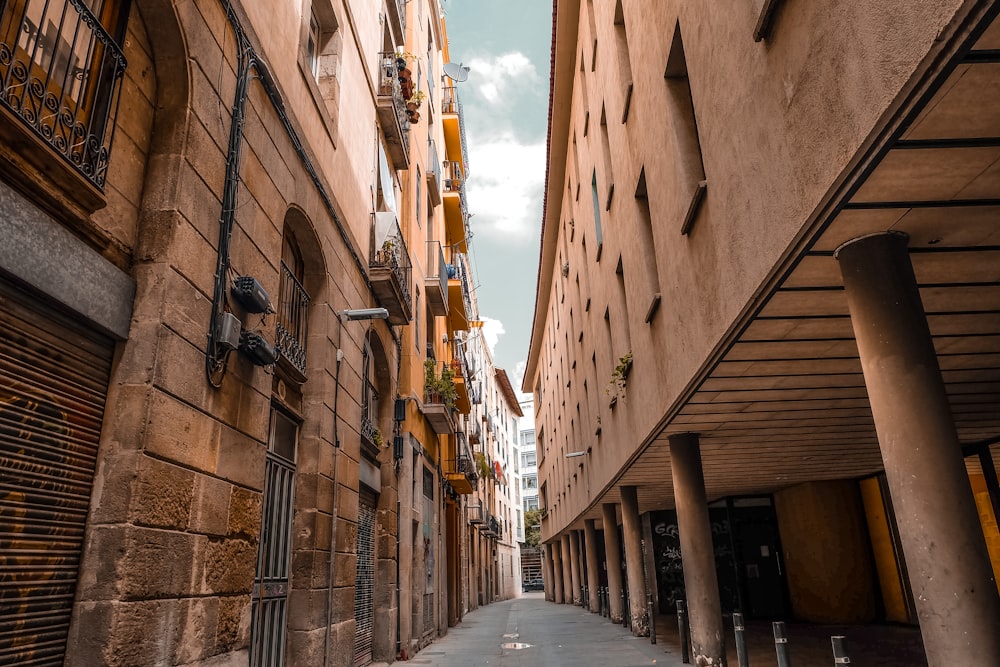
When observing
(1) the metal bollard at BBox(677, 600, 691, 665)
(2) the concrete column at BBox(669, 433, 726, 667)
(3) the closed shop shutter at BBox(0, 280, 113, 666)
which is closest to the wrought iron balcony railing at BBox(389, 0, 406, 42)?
(2) the concrete column at BBox(669, 433, 726, 667)

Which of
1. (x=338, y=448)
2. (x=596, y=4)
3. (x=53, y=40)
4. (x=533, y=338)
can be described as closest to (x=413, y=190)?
(x=596, y=4)

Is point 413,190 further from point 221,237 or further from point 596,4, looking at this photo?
point 221,237

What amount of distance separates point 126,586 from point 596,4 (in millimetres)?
13668

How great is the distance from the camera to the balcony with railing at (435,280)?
65.8 ft

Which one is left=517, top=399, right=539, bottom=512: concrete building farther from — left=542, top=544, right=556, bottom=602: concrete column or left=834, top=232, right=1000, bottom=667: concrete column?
left=834, top=232, right=1000, bottom=667: concrete column

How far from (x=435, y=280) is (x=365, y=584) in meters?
10.0

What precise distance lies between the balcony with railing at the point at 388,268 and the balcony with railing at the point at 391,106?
6.43ft

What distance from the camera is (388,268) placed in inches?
479

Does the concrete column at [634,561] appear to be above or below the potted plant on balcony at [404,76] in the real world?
below

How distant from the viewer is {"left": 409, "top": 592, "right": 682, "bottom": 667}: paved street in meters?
12.3

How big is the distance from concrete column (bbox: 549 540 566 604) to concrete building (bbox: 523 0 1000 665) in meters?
25.8

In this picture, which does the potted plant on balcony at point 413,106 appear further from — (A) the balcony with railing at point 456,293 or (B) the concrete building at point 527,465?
(B) the concrete building at point 527,465

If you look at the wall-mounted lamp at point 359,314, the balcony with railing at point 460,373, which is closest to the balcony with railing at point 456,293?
the balcony with railing at point 460,373

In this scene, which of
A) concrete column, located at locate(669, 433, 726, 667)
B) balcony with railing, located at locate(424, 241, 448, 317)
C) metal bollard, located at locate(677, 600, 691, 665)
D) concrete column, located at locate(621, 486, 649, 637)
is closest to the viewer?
Answer: concrete column, located at locate(669, 433, 726, 667)
